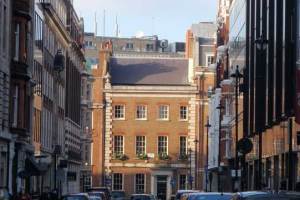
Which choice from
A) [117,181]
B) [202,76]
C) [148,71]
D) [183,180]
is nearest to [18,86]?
[202,76]

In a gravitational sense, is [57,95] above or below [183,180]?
above

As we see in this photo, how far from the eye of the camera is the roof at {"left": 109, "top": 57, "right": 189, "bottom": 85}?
137 m

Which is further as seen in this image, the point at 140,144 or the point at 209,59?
the point at 209,59

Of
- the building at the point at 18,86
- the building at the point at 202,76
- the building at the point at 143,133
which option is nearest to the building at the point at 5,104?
the building at the point at 18,86

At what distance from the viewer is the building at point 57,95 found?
73.1 m

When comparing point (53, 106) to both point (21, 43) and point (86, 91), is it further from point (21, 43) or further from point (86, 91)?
point (86, 91)

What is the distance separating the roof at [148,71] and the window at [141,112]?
3091 mm

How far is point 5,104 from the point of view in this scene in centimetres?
5312

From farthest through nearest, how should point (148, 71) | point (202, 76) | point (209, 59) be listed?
point (148, 71)
point (209, 59)
point (202, 76)

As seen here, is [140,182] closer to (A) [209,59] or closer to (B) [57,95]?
(A) [209,59]

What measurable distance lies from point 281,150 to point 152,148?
77256 mm

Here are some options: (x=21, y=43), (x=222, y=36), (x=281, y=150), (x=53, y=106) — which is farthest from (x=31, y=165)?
(x=222, y=36)

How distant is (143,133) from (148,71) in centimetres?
878

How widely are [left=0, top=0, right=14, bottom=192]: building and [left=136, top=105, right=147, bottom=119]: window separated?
8097 cm
